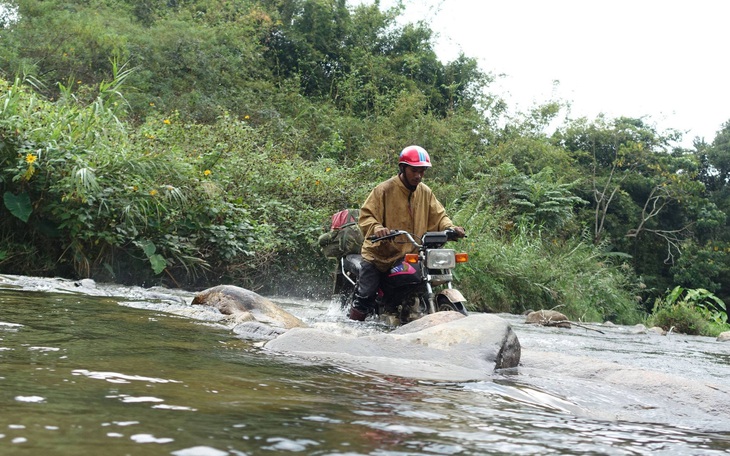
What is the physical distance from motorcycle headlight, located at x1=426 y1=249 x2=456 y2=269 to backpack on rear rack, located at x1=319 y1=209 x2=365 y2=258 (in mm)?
1645

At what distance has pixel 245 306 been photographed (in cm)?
668

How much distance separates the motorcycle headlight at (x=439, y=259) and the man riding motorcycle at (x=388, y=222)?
51 centimetres

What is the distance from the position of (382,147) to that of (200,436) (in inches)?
699

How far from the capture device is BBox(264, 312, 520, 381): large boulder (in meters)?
3.81

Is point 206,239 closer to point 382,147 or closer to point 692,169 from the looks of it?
point 382,147

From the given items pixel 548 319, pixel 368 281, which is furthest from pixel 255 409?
pixel 548 319

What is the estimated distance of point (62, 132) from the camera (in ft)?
30.9

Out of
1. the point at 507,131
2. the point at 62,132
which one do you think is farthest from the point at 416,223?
the point at 507,131

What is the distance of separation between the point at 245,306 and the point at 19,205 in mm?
3697

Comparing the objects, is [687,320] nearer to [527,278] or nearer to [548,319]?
[527,278]

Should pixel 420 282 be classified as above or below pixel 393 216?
below

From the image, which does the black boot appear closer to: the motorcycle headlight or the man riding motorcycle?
the man riding motorcycle

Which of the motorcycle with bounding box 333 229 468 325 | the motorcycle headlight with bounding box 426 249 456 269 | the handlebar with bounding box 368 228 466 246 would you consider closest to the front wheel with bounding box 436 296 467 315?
the motorcycle with bounding box 333 229 468 325

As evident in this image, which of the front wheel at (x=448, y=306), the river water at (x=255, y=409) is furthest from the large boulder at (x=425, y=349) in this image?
the front wheel at (x=448, y=306)
